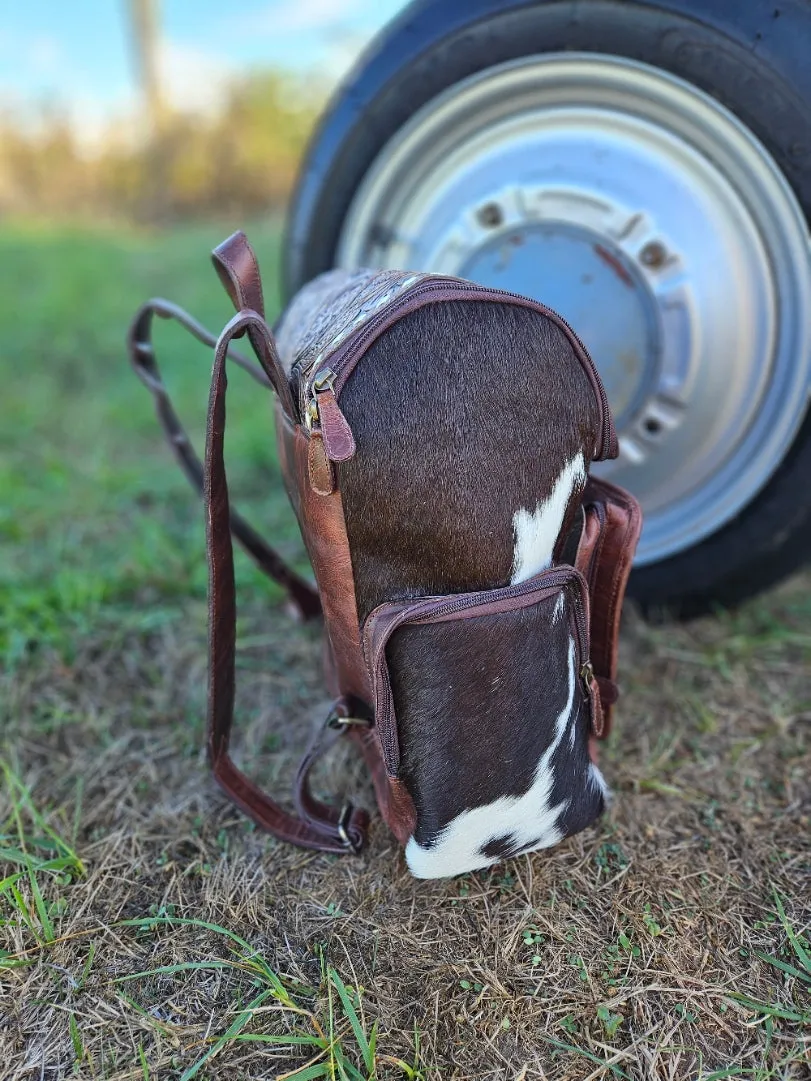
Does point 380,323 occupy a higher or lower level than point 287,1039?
higher

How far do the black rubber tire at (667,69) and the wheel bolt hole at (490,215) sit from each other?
8.2 inches

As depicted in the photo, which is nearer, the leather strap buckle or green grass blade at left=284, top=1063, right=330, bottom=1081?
green grass blade at left=284, top=1063, right=330, bottom=1081

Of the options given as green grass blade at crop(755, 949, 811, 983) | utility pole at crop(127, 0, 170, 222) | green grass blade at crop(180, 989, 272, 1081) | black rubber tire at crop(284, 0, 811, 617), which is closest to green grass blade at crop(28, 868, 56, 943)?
green grass blade at crop(180, 989, 272, 1081)

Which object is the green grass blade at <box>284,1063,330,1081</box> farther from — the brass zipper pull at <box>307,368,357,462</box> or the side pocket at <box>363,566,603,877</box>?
the brass zipper pull at <box>307,368,357,462</box>

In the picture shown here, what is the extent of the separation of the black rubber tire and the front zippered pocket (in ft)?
1.85

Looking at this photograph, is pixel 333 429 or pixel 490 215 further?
pixel 490 215

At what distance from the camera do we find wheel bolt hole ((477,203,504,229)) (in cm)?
128

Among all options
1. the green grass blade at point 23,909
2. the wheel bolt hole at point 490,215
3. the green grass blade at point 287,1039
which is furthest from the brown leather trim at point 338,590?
the wheel bolt hole at point 490,215

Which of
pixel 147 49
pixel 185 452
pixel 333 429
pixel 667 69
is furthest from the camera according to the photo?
pixel 147 49

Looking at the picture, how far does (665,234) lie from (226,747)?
3.43 feet

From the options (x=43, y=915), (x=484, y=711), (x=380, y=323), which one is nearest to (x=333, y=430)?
(x=380, y=323)

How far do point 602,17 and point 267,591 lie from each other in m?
1.19

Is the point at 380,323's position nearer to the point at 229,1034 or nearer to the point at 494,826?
the point at 494,826

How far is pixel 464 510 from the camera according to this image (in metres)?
0.82
